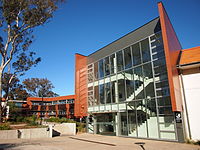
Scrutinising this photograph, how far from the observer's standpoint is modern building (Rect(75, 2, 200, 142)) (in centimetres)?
1209

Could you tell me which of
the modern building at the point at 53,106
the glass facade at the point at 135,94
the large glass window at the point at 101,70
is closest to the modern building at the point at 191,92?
the glass facade at the point at 135,94

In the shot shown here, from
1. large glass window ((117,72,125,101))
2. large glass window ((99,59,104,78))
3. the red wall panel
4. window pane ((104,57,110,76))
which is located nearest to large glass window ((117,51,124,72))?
large glass window ((117,72,125,101))

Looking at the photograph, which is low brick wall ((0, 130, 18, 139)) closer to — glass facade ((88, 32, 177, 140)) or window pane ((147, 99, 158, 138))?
glass facade ((88, 32, 177, 140))

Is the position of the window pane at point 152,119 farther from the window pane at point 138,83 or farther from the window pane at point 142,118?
the window pane at point 138,83

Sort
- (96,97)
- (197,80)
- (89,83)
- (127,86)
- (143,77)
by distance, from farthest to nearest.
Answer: (89,83), (96,97), (127,86), (143,77), (197,80)

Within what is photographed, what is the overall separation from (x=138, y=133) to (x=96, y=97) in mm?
7053

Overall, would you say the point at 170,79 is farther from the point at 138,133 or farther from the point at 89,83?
the point at 89,83

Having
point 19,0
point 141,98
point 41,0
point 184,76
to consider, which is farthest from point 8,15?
point 184,76

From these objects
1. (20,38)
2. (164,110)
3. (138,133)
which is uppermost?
(20,38)

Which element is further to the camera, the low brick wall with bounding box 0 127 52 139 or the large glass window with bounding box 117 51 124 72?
the large glass window with bounding box 117 51 124 72

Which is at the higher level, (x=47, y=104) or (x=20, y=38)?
(x=20, y=38)

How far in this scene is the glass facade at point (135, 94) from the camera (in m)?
12.6

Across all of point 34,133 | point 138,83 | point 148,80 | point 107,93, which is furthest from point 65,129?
point 148,80

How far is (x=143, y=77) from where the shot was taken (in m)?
14.3
